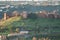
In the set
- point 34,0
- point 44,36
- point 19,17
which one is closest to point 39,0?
point 34,0

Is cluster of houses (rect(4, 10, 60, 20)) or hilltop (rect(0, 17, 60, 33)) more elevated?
cluster of houses (rect(4, 10, 60, 20))

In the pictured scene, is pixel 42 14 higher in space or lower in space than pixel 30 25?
higher

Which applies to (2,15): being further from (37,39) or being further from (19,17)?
(37,39)

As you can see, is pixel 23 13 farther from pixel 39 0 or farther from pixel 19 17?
pixel 39 0

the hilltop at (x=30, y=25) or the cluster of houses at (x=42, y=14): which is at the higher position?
the cluster of houses at (x=42, y=14)

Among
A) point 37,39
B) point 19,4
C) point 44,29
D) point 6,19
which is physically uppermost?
point 19,4

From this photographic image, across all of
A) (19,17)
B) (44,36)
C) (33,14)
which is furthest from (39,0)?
(44,36)

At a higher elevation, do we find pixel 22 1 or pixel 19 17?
pixel 22 1

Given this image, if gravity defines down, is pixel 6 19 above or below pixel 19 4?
below
